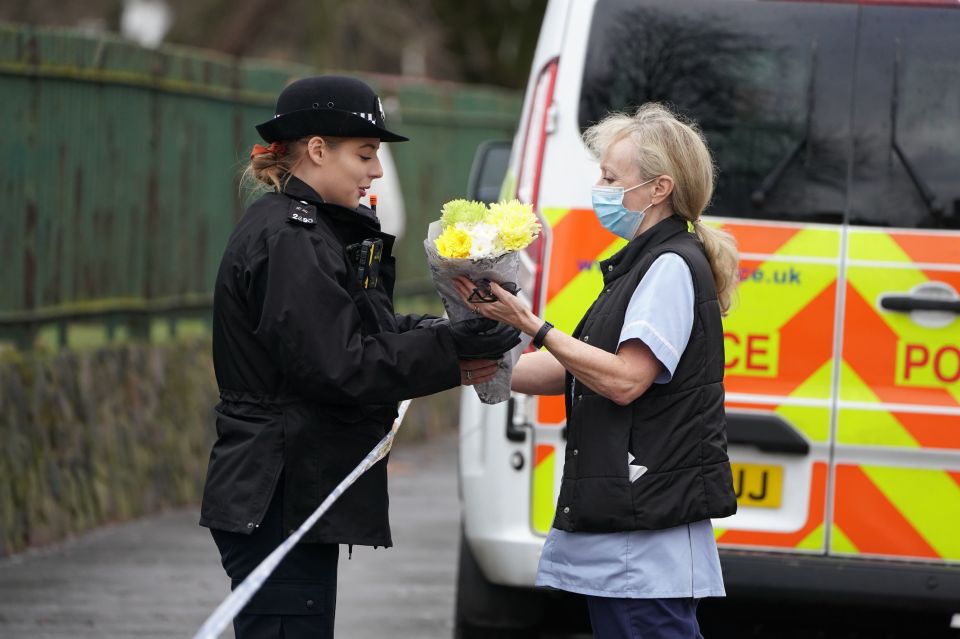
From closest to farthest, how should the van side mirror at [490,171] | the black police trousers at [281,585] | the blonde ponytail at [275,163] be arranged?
the black police trousers at [281,585] < the blonde ponytail at [275,163] < the van side mirror at [490,171]

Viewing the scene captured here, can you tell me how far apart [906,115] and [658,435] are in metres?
1.86

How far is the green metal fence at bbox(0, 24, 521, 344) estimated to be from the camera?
25.7 ft

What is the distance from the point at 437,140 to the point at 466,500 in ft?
29.1

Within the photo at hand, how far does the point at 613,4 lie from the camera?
17.6 feet

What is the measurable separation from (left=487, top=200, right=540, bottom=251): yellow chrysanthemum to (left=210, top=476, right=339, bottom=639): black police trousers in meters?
0.71

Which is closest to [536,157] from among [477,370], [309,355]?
[477,370]

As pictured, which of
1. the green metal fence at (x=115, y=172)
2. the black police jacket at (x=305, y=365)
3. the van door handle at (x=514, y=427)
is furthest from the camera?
the green metal fence at (x=115, y=172)

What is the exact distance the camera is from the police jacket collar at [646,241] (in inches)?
156

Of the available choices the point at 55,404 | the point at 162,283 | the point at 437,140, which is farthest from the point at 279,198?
the point at 437,140

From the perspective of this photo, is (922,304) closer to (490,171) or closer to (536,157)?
(536,157)

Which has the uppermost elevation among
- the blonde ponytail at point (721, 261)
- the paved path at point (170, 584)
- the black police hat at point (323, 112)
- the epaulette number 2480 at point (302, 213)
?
the black police hat at point (323, 112)

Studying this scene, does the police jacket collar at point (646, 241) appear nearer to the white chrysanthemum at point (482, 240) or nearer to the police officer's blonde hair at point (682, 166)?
the police officer's blonde hair at point (682, 166)

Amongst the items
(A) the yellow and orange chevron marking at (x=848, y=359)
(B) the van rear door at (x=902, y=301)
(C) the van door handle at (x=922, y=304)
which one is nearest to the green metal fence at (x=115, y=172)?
(A) the yellow and orange chevron marking at (x=848, y=359)

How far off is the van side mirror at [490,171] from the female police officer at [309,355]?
2.48 m
